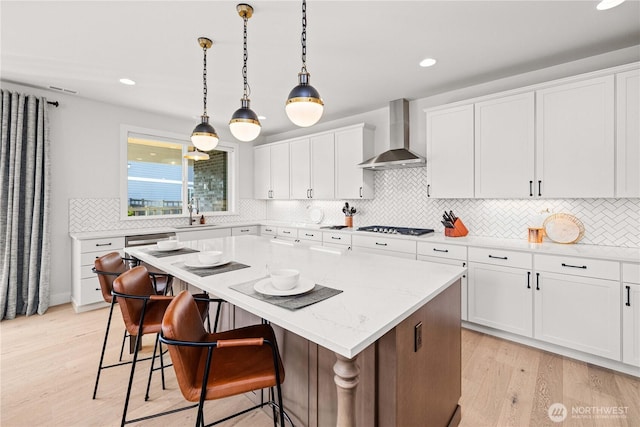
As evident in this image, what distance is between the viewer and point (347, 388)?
105cm

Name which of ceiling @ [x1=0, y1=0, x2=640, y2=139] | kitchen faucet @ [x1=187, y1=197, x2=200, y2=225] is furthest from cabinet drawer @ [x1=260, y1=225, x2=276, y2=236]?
ceiling @ [x1=0, y1=0, x2=640, y2=139]

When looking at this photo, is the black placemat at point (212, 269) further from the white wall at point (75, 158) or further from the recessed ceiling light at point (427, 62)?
the white wall at point (75, 158)

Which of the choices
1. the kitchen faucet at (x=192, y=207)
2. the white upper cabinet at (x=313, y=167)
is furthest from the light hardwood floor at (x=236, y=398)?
the white upper cabinet at (x=313, y=167)

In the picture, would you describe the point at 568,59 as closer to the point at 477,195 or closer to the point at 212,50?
the point at 477,195

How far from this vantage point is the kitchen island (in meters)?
1.06

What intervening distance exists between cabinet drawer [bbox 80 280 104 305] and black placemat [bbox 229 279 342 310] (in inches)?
124

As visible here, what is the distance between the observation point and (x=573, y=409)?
1.93 meters

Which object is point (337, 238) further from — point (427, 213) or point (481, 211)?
point (481, 211)

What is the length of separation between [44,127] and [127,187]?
1136 mm

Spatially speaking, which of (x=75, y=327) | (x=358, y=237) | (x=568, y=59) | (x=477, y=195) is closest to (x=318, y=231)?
(x=358, y=237)

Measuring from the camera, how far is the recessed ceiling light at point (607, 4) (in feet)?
6.57

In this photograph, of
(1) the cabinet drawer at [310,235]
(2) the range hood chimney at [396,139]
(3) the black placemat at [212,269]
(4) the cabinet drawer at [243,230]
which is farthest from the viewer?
(4) the cabinet drawer at [243,230]

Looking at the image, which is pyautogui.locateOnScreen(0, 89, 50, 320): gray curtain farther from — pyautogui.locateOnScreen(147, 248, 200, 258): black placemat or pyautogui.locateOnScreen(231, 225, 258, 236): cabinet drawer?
pyautogui.locateOnScreen(231, 225, 258, 236): cabinet drawer

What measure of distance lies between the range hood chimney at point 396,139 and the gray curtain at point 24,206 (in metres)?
3.90
